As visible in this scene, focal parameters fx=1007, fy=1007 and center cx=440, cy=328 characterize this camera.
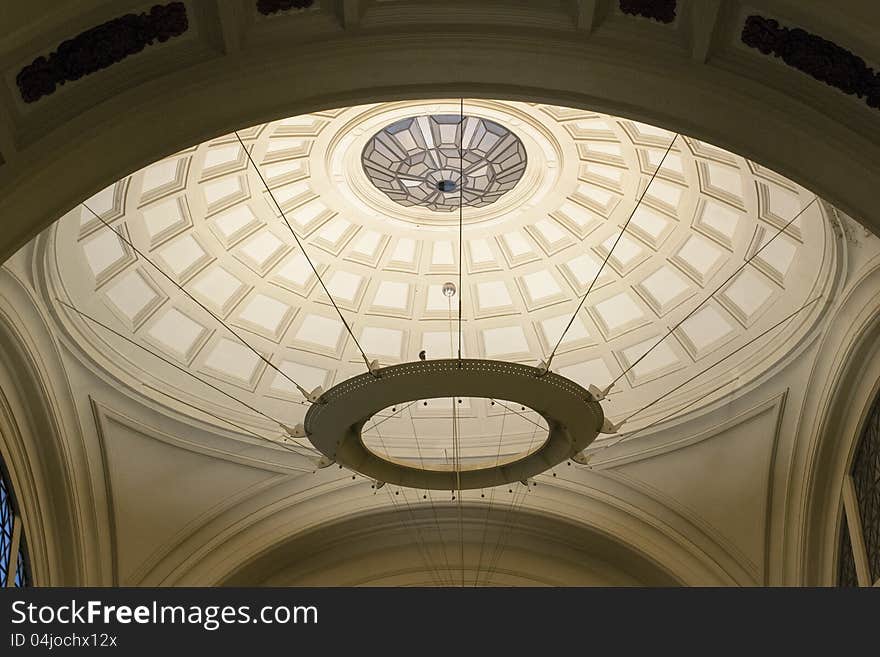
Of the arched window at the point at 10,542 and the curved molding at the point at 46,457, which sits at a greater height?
the curved molding at the point at 46,457

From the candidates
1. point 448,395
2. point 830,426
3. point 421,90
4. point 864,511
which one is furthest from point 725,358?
point 421,90

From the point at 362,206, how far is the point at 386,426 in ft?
11.8

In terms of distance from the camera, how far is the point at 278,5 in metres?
7.88

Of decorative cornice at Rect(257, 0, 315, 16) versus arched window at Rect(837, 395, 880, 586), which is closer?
decorative cornice at Rect(257, 0, 315, 16)

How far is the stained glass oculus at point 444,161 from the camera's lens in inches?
513

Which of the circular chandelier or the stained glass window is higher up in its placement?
the circular chandelier

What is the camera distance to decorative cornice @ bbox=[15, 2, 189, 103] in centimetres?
753

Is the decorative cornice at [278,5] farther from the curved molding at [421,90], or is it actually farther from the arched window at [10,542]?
the arched window at [10,542]

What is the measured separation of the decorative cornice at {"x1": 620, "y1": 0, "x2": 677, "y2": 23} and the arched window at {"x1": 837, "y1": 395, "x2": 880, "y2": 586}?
21.4ft

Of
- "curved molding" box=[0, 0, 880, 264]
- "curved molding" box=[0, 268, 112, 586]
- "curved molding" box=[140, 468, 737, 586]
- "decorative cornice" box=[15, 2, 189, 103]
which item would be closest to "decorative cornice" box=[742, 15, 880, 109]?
"curved molding" box=[0, 0, 880, 264]

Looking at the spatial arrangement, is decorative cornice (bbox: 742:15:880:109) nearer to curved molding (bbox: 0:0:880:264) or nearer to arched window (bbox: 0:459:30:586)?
curved molding (bbox: 0:0:880:264)

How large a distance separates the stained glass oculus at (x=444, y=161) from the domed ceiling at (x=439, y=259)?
0.03m

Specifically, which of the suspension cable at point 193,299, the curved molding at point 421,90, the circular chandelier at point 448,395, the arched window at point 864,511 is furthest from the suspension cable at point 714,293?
the suspension cable at point 193,299
